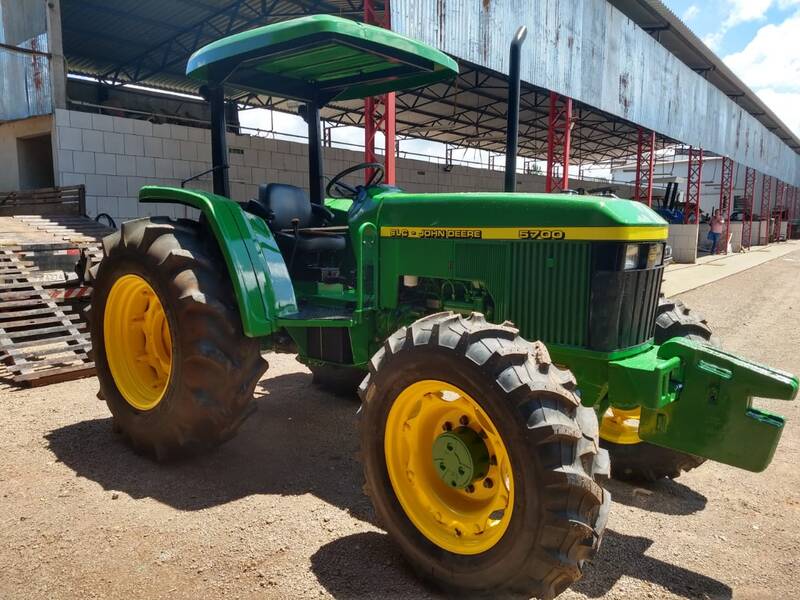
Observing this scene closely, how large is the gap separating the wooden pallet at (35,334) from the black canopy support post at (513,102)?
388 cm

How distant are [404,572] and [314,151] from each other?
311cm

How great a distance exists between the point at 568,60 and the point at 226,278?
41.2 ft

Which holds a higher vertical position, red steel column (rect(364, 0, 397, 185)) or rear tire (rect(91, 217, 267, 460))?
red steel column (rect(364, 0, 397, 185))

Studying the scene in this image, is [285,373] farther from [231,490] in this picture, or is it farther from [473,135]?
[473,135]

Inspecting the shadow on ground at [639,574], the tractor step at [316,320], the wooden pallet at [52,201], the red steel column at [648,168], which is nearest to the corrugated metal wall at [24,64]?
the wooden pallet at [52,201]

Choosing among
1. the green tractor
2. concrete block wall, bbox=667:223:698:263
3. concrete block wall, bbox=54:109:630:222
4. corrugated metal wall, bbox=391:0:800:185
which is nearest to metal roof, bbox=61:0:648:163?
corrugated metal wall, bbox=391:0:800:185

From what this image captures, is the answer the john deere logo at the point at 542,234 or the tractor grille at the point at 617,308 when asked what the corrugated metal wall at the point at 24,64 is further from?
the tractor grille at the point at 617,308

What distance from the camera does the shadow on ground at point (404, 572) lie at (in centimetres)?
242

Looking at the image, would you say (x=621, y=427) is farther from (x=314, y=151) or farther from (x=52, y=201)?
(x=52, y=201)

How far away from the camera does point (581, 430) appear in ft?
7.22

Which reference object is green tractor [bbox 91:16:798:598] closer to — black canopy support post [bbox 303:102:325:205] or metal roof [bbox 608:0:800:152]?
black canopy support post [bbox 303:102:325:205]

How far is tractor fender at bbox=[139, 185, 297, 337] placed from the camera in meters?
3.36

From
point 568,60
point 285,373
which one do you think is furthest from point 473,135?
point 285,373

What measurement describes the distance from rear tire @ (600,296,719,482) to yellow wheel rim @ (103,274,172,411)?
8.95 ft
